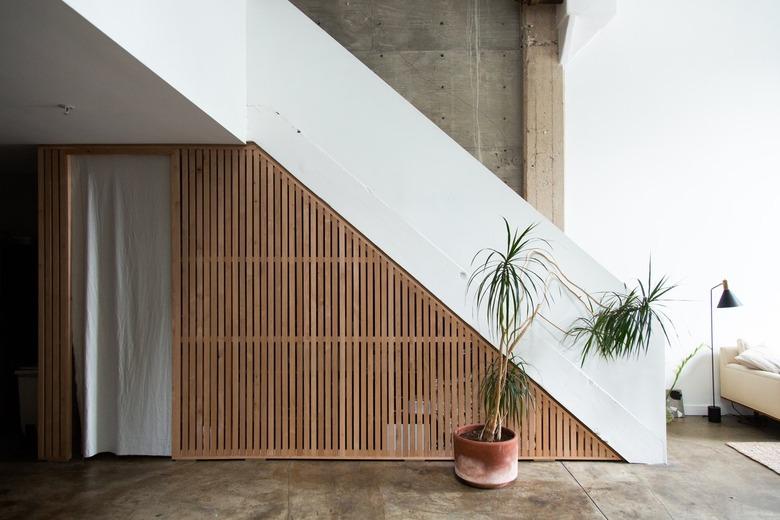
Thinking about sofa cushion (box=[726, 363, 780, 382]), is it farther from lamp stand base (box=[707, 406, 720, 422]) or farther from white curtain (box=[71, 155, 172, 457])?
white curtain (box=[71, 155, 172, 457])

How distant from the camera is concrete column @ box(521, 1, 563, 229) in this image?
18.7ft

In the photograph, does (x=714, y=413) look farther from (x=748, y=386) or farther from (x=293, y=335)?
(x=293, y=335)

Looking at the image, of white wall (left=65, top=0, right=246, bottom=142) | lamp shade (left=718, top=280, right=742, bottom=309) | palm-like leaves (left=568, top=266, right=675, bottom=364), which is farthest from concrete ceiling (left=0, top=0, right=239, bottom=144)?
lamp shade (left=718, top=280, right=742, bottom=309)

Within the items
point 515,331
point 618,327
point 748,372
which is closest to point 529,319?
point 515,331

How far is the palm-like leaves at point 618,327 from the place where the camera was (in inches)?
171

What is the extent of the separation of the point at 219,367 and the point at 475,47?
3.78 meters

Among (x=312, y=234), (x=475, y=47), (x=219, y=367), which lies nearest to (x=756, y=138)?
(x=475, y=47)

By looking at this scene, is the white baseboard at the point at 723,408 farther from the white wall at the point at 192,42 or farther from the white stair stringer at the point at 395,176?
the white wall at the point at 192,42

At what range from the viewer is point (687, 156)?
617cm

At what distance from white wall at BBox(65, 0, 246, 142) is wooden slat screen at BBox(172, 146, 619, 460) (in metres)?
0.63

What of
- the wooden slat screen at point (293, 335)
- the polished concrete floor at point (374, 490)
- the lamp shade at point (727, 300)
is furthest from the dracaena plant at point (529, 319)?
the lamp shade at point (727, 300)

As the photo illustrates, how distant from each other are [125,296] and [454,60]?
3658 mm

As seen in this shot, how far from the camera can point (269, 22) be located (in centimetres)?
475

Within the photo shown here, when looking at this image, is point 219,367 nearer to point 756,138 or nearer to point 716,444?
point 716,444
